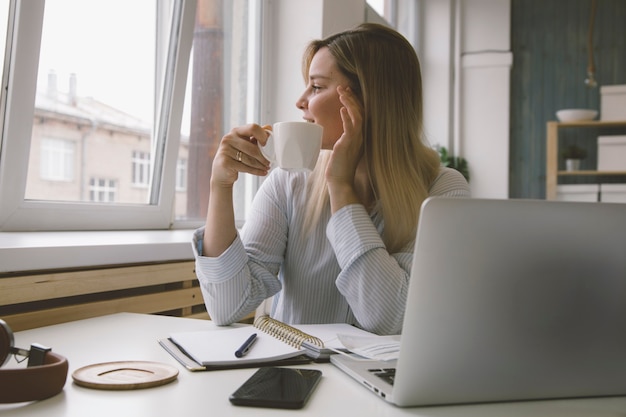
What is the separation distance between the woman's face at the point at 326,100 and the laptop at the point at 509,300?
82 centimetres

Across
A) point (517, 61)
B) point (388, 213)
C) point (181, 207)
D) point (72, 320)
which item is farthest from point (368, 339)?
point (517, 61)

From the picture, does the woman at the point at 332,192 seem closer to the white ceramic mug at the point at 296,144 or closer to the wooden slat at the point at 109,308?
the white ceramic mug at the point at 296,144

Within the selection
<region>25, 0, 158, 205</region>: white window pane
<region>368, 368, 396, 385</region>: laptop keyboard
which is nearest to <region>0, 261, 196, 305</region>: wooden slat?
<region>25, 0, 158, 205</region>: white window pane

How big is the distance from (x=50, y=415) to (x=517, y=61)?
212 inches

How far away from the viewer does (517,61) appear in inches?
216

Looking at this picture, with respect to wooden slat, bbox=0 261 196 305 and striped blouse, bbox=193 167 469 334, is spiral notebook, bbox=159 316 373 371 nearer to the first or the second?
striped blouse, bbox=193 167 469 334

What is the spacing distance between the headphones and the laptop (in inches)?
16.3

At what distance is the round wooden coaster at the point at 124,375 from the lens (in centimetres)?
84

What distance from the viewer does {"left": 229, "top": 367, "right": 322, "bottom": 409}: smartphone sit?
0.77 meters

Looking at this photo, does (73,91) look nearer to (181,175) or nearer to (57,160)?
(57,160)

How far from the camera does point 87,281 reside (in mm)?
1429

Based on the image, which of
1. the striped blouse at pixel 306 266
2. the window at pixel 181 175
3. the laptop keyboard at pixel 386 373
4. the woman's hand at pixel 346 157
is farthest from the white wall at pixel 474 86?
the laptop keyboard at pixel 386 373

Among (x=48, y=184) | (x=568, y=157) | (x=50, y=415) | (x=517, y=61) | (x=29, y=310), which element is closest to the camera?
(x=50, y=415)

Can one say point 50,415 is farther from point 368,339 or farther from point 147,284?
point 147,284
